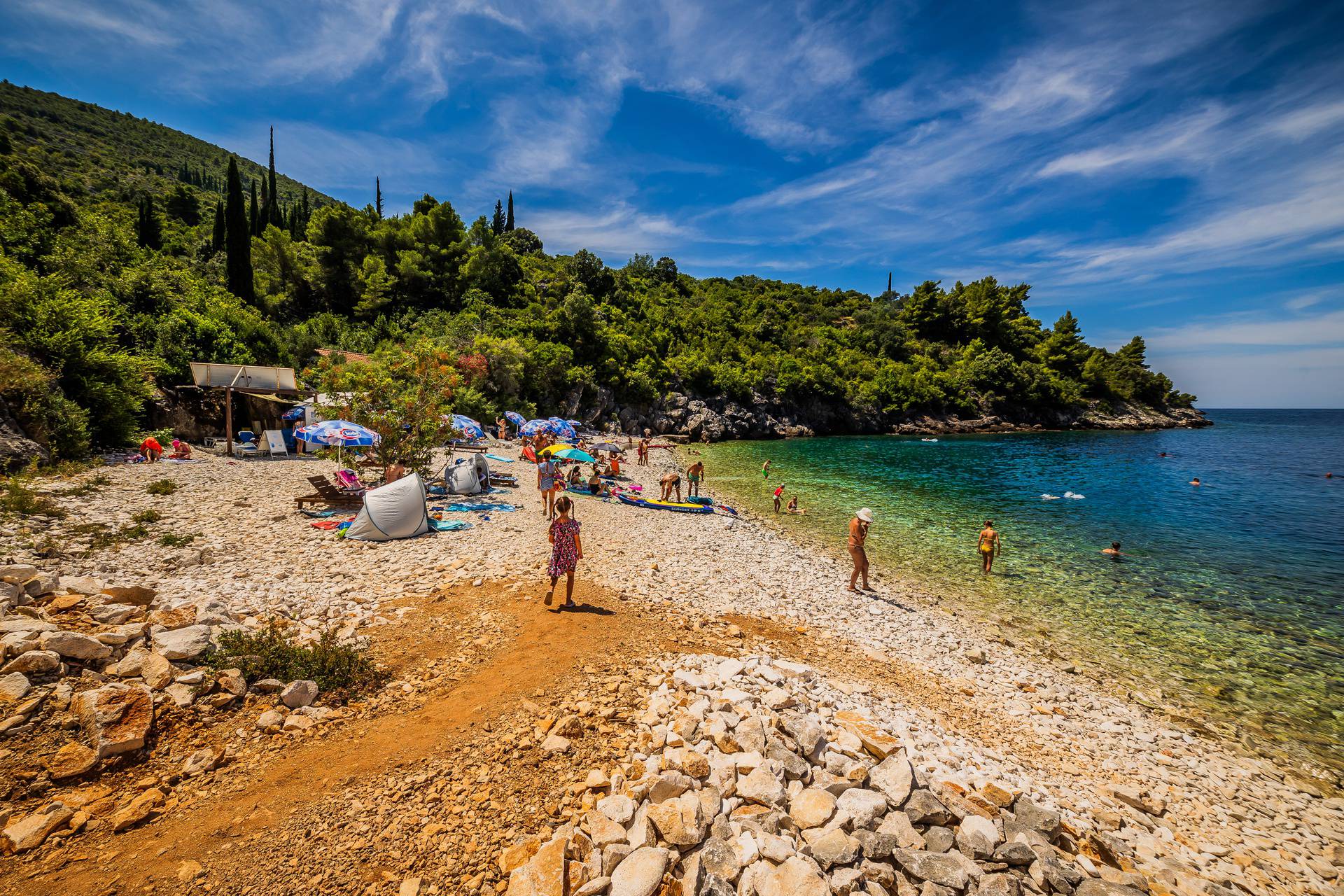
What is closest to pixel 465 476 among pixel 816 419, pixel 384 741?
pixel 384 741

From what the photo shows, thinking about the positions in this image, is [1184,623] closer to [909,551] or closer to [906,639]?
[909,551]

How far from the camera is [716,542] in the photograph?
16141 mm

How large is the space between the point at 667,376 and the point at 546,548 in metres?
50.0

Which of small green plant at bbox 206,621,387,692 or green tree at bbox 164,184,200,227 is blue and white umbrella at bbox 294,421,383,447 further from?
green tree at bbox 164,184,200,227

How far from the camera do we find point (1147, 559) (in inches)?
700

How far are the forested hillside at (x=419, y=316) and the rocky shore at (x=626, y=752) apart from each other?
554 inches

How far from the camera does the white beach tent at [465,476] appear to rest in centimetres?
1836

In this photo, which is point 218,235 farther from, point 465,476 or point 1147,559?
point 1147,559

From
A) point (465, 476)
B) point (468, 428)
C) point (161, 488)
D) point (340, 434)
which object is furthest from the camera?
point (468, 428)

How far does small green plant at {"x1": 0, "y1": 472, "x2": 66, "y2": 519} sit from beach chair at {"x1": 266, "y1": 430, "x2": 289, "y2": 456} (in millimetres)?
12058

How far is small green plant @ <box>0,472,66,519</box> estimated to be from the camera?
9352mm

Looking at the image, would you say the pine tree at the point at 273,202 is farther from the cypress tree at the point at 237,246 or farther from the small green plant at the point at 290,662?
the small green plant at the point at 290,662

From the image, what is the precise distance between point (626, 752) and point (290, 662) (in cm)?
425

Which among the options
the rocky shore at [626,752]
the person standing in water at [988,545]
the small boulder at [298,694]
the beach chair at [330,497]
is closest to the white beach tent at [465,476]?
the beach chair at [330,497]
